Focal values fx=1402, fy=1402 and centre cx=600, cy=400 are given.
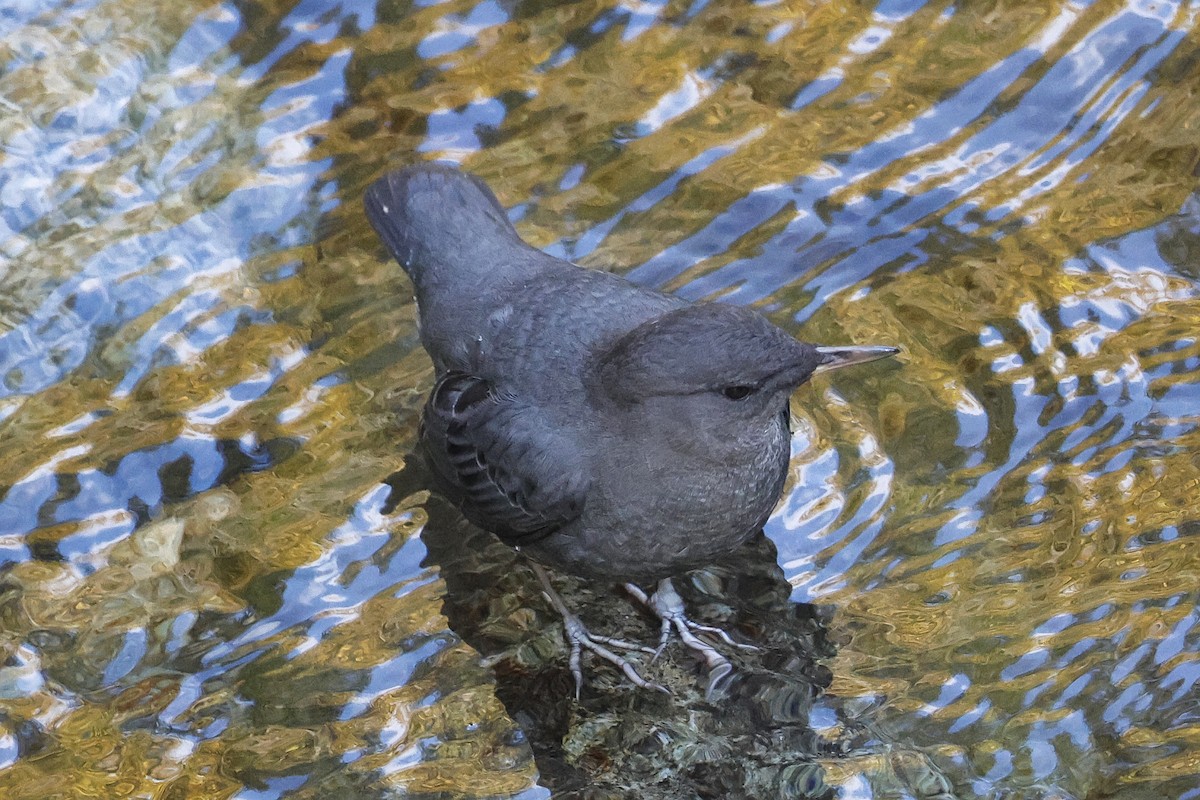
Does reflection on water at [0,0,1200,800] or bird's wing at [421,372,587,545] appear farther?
bird's wing at [421,372,587,545]

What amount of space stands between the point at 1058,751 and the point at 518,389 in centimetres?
141

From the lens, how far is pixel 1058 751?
2867mm

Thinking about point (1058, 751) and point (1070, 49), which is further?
point (1070, 49)

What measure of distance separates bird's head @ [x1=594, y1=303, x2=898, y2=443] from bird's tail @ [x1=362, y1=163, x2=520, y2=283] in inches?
28.4

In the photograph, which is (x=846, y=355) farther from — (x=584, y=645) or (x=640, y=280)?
(x=640, y=280)

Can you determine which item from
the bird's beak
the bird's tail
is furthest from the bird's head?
the bird's tail

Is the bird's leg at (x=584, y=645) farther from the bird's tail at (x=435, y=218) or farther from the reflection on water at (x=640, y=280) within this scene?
the bird's tail at (x=435, y=218)

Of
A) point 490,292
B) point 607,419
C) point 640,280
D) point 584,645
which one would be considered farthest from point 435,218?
point 584,645

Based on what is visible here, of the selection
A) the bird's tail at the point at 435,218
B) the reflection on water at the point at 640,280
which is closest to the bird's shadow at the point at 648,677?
the reflection on water at the point at 640,280

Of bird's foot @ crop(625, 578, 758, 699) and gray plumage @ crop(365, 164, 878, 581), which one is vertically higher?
gray plumage @ crop(365, 164, 878, 581)

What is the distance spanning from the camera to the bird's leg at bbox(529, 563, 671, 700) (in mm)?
3242

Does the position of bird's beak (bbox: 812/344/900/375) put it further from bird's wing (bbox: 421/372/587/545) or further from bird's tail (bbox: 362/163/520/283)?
bird's tail (bbox: 362/163/520/283)

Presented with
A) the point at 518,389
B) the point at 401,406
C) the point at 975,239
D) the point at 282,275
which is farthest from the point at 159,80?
the point at 975,239

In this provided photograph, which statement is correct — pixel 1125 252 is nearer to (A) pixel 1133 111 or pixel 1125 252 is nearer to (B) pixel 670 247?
(A) pixel 1133 111
